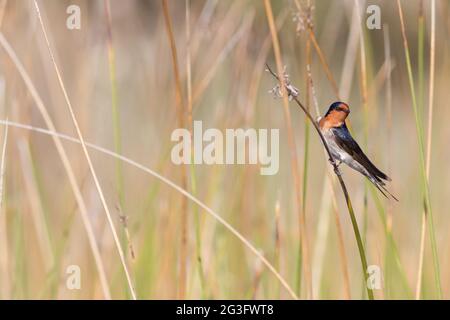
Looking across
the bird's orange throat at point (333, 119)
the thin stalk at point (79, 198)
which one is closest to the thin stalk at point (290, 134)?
the bird's orange throat at point (333, 119)

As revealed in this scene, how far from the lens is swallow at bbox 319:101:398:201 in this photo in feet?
2.27

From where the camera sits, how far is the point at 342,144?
2.32 ft

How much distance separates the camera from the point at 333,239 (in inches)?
56.5

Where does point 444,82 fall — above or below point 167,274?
above

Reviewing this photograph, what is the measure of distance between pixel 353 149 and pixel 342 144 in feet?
0.05

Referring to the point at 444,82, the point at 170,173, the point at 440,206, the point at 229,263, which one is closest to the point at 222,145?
the point at 170,173

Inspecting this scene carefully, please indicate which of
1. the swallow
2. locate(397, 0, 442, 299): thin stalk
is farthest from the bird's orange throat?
locate(397, 0, 442, 299): thin stalk

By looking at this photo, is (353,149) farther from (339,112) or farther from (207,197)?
(207,197)

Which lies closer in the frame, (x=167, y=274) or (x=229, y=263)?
(x=167, y=274)

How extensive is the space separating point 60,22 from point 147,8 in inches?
30.6

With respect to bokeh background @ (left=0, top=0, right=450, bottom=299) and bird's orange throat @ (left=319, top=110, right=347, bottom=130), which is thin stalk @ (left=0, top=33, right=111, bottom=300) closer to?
bokeh background @ (left=0, top=0, right=450, bottom=299)
